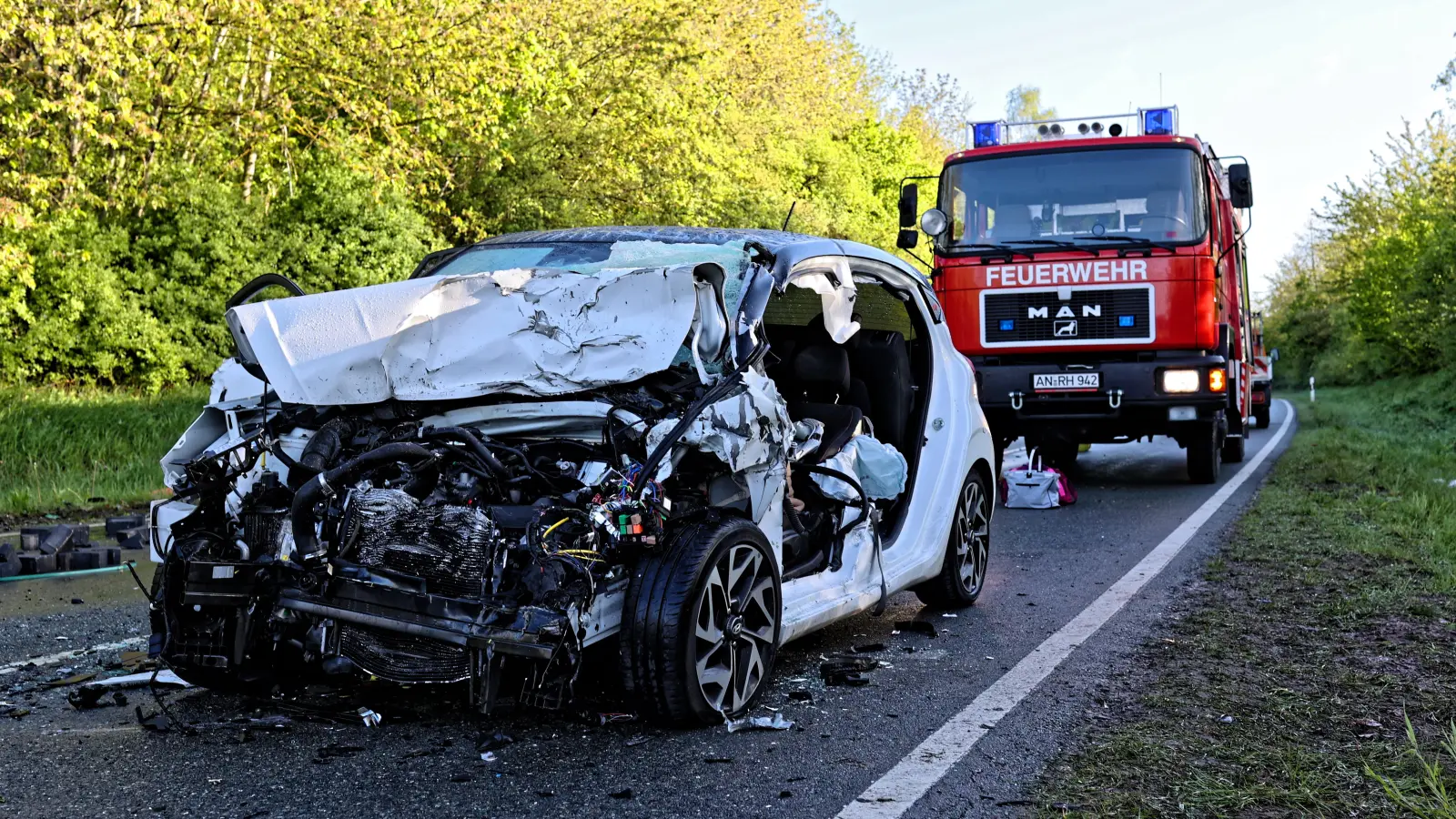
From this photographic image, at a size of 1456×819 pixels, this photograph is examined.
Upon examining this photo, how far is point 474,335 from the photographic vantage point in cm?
468

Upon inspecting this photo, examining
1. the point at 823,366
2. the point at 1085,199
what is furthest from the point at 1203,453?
the point at 823,366

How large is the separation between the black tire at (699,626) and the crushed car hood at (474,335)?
24.6 inches

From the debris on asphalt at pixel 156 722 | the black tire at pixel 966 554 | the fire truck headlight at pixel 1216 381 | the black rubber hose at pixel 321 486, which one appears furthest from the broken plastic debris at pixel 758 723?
the fire truck headlight at pixel 1216 381

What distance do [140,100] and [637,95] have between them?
7.91 m

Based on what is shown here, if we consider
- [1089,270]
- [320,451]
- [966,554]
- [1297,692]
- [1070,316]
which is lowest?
[1297,692]

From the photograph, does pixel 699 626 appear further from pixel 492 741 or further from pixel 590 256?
pixel 590 256

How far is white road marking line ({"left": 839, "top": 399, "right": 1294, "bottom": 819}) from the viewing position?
3.64 m

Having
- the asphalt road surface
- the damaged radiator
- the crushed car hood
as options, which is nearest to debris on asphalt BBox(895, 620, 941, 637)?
the asphalt road surface

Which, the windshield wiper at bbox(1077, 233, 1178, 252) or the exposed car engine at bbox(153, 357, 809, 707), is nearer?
the exposed car engine at bbox(153, 357, 809, 707)

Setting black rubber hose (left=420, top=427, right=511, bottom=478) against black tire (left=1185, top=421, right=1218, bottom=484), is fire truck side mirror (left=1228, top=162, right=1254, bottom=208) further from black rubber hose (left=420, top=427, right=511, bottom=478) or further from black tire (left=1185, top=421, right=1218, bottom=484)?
black rubber hose (left=420, top=427, right=511, bottom=478)

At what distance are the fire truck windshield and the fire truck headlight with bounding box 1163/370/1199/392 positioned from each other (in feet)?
3.70

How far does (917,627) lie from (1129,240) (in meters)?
6.52

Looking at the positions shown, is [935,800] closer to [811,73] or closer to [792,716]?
[792,716]

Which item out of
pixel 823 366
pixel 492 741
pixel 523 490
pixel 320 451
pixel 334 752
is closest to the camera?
pixel 334 752
